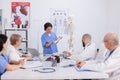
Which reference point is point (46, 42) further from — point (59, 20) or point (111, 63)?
point (111, 63)

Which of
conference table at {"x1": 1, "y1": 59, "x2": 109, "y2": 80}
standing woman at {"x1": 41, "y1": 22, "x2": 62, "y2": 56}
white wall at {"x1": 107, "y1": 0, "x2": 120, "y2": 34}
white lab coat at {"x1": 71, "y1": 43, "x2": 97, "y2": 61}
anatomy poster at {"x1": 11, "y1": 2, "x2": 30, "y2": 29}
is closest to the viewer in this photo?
conference table at {"x1": 1, "y1": 59, "x2": 109, "y2": 80}

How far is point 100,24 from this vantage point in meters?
6.36

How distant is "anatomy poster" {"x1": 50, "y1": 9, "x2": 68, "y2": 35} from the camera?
625 cm

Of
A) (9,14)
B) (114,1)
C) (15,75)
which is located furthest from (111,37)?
(9,14)

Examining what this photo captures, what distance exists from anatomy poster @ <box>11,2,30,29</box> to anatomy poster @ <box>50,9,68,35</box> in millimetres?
669

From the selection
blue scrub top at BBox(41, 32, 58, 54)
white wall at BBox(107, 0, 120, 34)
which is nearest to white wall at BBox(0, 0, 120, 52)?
white wall at BBox(107, 0, 120, 34)

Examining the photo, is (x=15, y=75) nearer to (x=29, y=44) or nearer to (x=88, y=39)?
(x=88, y=39)

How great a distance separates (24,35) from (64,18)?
1.19 metres

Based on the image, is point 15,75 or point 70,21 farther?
point 70,21

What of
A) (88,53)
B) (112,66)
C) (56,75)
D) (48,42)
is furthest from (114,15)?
(56,75)

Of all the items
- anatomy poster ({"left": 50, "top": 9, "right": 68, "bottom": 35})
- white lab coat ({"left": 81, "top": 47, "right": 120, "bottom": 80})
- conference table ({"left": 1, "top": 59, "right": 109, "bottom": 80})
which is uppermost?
anatomy poster ({"left": 50, "top": 9, "right": 68, "bottom": 35})

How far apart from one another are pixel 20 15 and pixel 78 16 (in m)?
1.58

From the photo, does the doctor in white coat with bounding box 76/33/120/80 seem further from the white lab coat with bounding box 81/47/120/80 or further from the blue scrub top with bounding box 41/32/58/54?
the blue scrub top with bounding box 41/32/58/54

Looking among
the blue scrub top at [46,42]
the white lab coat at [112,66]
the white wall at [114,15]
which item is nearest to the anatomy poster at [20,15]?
the blue scrub top at [46,42]
